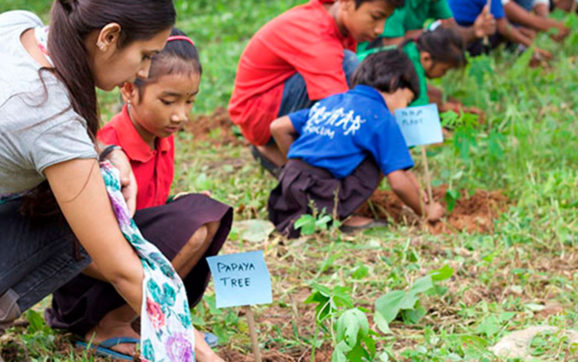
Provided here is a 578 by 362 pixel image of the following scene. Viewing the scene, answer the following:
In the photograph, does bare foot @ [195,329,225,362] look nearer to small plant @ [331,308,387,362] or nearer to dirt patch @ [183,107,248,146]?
small plant @ [331,308,387,362]

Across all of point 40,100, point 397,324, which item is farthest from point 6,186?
point 397,324

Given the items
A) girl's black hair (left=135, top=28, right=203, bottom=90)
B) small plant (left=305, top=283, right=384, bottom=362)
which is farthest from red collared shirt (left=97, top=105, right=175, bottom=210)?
small plant (left=305, top=283, right=384, bottom=362)

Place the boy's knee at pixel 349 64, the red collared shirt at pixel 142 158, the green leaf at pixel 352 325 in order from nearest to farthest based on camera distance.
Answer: the green leaf at pixel 352 325
the red collared shirt at pixel 142 158
the boy's knee at pixel 349 64

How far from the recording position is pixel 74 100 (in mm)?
1632

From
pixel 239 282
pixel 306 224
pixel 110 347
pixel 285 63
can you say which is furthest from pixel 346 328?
pixel 285 63

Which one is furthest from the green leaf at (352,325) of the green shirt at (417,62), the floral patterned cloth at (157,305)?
the green shirt at (417,62)

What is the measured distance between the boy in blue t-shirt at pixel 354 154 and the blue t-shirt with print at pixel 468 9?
2.16 m

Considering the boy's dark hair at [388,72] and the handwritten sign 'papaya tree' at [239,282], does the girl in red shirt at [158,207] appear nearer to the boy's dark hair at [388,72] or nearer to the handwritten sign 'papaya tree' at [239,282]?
the handwritten sign 'papaya tree' at [239,282]

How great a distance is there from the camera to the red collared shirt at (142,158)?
7.41 ft

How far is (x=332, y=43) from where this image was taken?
3.37m

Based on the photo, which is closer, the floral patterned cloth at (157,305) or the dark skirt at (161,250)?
the floral patterned cloth at (157,305)

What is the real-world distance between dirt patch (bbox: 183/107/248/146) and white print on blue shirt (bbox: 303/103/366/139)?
3.80ft

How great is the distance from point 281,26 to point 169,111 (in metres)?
1.39

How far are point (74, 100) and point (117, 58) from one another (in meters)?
Result: 0.13
